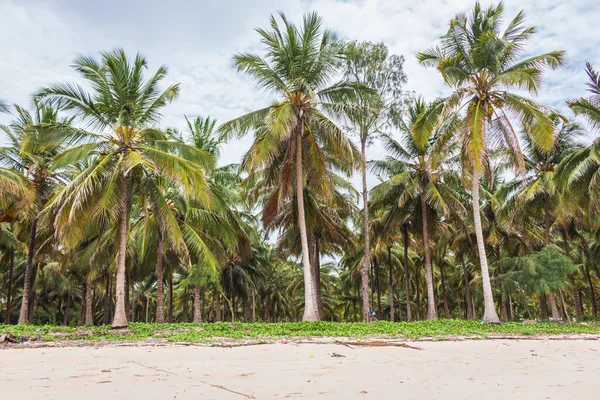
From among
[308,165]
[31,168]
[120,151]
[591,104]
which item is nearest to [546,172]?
[591,104]

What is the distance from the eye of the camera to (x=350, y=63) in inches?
749

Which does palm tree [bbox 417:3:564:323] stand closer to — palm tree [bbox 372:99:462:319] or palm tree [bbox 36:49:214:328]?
palm tree [bbox 372:99:462:319]

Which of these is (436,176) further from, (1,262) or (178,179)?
(1,262)

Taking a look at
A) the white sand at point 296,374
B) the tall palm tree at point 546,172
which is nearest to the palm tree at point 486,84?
the tall palm tree at point 546,172

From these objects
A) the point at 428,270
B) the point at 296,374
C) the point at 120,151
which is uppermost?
the point at 120,151

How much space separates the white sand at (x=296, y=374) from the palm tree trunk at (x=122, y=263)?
17.3 ft

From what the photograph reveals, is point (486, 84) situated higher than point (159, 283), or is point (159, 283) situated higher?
point (486, 84)

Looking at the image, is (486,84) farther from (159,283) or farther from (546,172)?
(159,283)

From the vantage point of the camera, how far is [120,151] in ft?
44.7

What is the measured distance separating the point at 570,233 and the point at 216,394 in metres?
28.7

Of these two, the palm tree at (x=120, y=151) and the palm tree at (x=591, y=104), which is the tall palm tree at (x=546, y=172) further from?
the palm tree at (x=120, y=151)

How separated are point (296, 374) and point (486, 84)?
1534 cm

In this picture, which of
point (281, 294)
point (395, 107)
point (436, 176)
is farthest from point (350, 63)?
point (281, 294)

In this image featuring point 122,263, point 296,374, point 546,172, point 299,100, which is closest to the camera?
point 296,374
